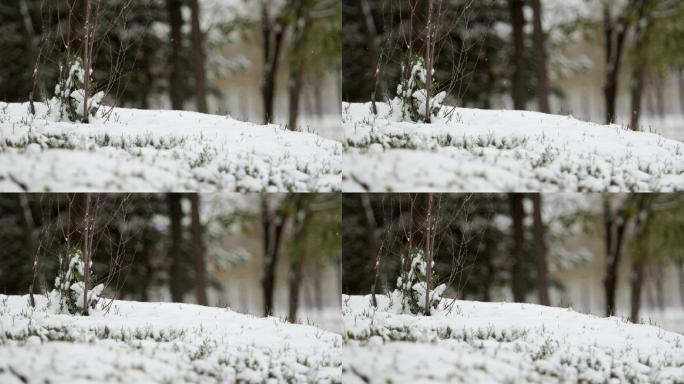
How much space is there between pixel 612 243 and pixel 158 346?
291 centimetres

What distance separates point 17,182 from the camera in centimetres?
736

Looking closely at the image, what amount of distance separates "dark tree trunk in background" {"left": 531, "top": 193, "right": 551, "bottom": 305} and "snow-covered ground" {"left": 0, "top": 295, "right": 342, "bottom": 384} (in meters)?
1.31

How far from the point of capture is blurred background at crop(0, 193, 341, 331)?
7.48 metres

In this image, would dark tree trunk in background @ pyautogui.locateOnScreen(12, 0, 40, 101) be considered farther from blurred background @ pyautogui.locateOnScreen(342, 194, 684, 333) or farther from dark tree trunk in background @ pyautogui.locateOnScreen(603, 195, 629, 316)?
dark tree trunk in background @ pyautogui.locateOnScreen(603, 195, 629, 316)

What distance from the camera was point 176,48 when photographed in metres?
7.64

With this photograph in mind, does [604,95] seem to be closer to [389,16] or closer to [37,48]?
[389,16]

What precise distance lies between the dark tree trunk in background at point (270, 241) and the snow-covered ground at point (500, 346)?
19.1 inches

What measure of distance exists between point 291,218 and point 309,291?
477 millimetres

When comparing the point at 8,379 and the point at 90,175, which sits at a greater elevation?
the point at 90,175

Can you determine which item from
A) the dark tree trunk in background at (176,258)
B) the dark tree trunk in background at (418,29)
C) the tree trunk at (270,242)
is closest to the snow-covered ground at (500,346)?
the tree trunk at (270,242)

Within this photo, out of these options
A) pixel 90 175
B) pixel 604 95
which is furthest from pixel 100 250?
pixel 604 95

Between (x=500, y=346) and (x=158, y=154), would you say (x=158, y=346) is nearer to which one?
(x=158, y=154)

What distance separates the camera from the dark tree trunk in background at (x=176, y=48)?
758cm

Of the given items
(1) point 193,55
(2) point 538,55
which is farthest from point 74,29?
(2) point 538,55
